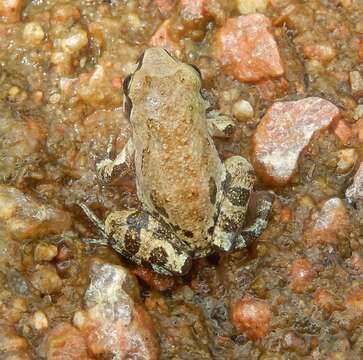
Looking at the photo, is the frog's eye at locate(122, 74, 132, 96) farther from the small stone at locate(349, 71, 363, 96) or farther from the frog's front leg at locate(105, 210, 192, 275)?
the small stone at locate(349, 71, 363, 96)

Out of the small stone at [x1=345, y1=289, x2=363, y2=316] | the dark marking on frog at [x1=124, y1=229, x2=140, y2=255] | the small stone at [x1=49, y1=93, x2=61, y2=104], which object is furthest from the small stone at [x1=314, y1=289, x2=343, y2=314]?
the small stone at [x1=49, y1=93, x2=61, y2=104]

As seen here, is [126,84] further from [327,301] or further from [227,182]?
[327,301]

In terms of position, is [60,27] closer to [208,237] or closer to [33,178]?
[33,178]

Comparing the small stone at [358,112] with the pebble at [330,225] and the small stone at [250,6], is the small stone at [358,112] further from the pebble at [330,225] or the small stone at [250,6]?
the small stone at [250,6]

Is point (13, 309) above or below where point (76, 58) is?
below

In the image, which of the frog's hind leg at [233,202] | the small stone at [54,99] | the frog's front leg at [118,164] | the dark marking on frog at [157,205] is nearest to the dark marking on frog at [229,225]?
the frog's hind leg at [233,202]

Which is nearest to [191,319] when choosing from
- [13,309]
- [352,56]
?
[13,309]

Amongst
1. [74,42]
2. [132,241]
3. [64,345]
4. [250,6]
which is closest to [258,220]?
Result: [132,241]
